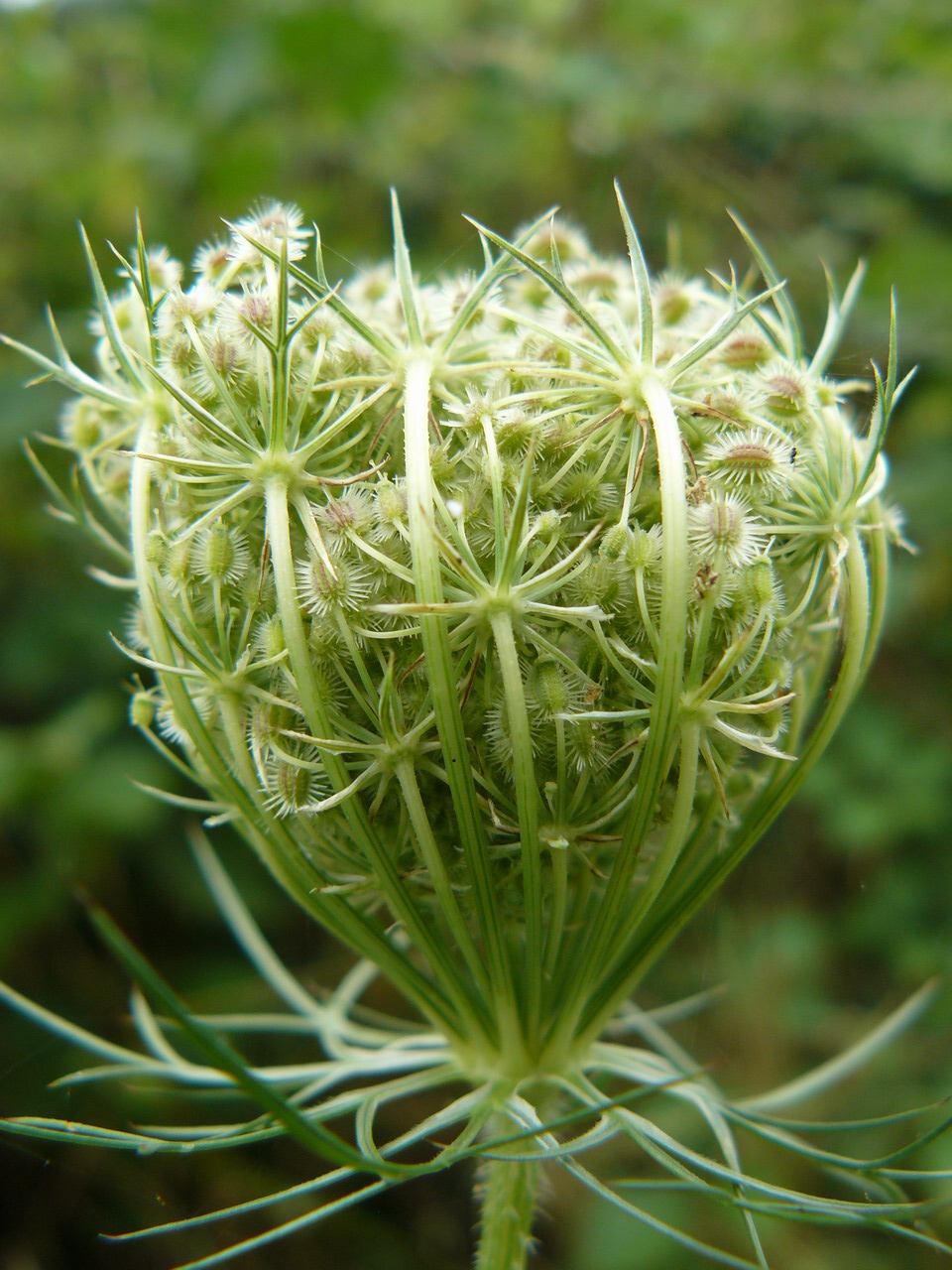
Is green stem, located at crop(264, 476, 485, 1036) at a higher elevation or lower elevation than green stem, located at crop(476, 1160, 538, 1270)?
higher

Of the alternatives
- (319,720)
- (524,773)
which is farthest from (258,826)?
(524,773)

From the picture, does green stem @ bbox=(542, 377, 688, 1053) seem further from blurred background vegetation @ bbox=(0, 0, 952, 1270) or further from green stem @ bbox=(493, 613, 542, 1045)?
blurred background vegetation @ bbox=(0, 0, 952, 1270)

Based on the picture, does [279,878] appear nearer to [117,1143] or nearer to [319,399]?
[117,1143]

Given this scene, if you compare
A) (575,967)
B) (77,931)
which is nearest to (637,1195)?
(77,931)

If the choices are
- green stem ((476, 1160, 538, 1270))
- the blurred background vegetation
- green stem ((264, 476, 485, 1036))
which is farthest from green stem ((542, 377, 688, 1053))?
the blurred background vegetation

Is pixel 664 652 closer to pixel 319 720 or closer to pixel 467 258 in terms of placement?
pixel 319 720

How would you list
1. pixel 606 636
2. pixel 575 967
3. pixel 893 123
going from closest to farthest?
pixel 606 636, pixel 575 967, pixel 893 123

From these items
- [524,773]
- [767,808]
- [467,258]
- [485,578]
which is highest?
[467,258]
